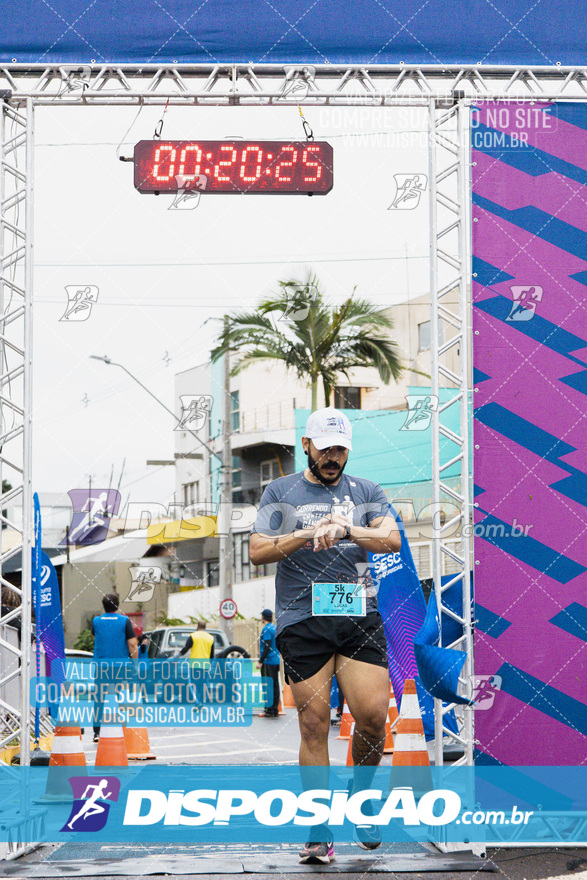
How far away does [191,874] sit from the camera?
4.04 m

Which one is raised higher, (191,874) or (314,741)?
(314,741)

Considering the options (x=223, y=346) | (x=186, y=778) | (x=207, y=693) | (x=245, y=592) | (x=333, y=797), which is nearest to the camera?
(x=333, y=797)

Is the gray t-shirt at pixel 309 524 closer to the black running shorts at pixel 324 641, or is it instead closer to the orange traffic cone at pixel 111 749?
the black running shorts at pixel 324 641

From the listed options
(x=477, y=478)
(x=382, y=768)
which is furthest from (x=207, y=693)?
(x=477, y=478)

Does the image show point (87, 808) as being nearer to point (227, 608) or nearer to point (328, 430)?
point (328, 430)

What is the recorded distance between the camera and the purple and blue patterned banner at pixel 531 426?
16.2 feet

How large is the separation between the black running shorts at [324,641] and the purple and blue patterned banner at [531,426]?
35.4 inches

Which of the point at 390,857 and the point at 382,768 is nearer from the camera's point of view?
the point at 390,857

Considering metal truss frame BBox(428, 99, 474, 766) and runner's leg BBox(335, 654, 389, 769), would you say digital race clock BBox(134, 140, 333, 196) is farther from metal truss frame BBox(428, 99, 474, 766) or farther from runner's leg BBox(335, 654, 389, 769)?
runner's leg BBox(335, 654, 389, 769)

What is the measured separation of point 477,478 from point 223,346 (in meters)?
16.8

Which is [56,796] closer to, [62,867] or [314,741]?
[62,867]

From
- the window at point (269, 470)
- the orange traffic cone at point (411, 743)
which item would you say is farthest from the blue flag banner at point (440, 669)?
the window at point (269, 470)

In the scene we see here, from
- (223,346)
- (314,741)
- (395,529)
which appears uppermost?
(223,346)

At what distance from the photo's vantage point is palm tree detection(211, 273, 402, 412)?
17.5 metres
